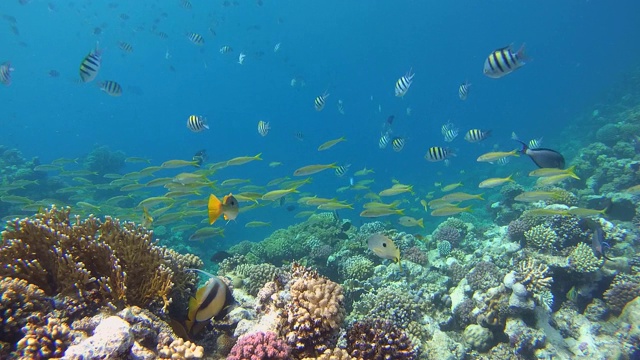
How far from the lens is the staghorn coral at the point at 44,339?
2.28 metres

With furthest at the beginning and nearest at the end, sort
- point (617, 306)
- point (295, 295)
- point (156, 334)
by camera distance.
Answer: point (617, 306)
point (295, 295)
point (156, 334)

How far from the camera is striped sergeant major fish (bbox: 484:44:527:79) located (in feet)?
20.5

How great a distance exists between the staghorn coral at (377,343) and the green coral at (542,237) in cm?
566

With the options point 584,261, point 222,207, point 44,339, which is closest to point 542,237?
point 584,261

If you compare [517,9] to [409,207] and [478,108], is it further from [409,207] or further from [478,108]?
[409,207]

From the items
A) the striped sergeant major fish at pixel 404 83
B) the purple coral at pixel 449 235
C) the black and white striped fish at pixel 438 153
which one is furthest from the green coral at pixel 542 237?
the striped sergeant major fish at pixel 404 83

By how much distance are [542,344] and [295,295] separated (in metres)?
4.98

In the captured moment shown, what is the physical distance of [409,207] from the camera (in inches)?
1043

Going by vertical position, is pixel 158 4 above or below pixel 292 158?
above

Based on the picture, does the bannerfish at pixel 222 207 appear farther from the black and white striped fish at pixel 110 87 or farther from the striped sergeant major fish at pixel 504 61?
the black and white striped fish at pixel 110 87

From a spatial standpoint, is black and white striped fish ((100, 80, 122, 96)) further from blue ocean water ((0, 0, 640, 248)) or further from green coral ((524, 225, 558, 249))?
blue ocean water ((0, 0, 640, 248))

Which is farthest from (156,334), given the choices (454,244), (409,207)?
(409,207)

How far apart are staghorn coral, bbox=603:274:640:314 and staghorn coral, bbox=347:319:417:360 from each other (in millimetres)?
5613

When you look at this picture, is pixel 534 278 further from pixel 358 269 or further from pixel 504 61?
pixel 504 61
